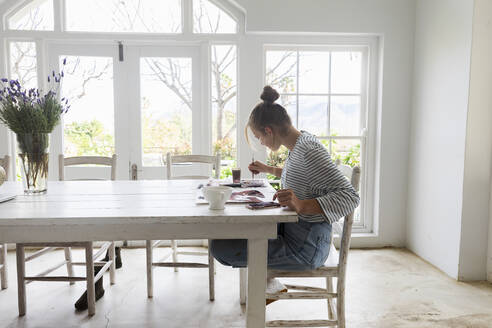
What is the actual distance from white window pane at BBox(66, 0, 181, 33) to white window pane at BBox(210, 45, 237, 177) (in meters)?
0.48

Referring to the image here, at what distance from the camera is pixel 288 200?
1.65 m

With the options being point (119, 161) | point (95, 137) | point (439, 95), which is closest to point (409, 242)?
point (439, 95)

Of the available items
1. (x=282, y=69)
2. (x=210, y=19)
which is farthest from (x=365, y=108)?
(x=210, y=19)

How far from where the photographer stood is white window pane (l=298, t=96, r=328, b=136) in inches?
151

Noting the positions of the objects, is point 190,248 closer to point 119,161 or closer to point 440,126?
point 119,161

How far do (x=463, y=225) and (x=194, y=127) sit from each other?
2.45 meters

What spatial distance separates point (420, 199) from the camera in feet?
11.7

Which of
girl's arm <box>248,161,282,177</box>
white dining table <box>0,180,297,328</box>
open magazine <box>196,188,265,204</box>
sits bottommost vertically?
white dining table <box>0,180,297,328</box>

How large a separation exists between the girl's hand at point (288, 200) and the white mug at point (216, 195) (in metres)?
0.22

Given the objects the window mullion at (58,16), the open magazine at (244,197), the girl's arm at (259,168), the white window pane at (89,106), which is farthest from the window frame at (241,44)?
the open magazine at (244,197)

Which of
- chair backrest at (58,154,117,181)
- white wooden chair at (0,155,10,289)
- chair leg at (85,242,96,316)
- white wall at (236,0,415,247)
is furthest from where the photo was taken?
white wall at (236,0,415,247)

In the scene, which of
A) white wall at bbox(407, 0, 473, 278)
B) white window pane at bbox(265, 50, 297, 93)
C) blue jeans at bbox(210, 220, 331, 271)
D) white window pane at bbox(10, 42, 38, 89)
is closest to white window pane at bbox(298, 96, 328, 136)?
white window pane at bbox(265, 50, 297, 93)

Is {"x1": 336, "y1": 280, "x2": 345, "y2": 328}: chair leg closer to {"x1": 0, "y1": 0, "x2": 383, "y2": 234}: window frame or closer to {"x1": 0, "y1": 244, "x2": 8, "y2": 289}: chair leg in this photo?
{"x1": 0, "y1": 0, "x2": 383, "y2": 234}: window frame

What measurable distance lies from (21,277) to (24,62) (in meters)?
2.22
